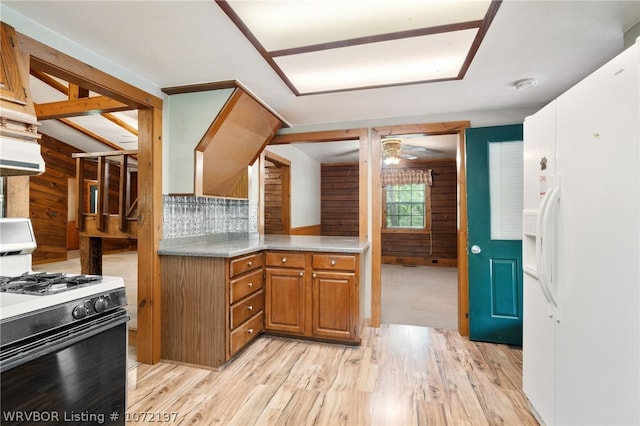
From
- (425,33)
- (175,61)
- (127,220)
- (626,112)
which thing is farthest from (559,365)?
(127,220)

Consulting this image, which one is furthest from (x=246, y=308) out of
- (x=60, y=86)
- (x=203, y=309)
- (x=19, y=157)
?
(x=60, y=86)

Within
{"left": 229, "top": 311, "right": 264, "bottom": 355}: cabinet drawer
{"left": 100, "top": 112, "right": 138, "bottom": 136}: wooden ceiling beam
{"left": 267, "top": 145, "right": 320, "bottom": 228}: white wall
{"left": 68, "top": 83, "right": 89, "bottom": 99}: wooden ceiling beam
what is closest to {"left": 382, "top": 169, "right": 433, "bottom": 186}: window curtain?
{"left": 267, "top": 145, "right": 320, "bottom": 228}: white wall

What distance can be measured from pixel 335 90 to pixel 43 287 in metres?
2.22

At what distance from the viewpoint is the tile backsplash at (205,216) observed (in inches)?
102

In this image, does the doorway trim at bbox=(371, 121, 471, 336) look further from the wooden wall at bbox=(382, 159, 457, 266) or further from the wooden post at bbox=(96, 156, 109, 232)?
the wooden wall at bbox=(382, 159, 457, 266)

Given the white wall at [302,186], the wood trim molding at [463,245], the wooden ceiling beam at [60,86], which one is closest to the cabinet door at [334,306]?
the wood trim molding at [463,245]

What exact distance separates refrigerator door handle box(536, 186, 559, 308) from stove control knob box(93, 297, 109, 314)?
77.7 inches

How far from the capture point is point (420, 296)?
4359 mm

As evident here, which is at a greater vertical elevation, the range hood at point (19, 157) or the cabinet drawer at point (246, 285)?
the range hood at point (19, 157)

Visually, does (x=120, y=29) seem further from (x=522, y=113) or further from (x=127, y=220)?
(x=522, y=113)

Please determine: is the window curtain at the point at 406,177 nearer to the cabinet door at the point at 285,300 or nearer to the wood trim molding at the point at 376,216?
the wood trim molding at the point at 376,216

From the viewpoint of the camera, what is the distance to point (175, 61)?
2041 mm

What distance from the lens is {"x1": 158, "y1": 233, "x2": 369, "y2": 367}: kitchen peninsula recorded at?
7.59ft

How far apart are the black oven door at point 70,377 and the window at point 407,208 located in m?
5.94
